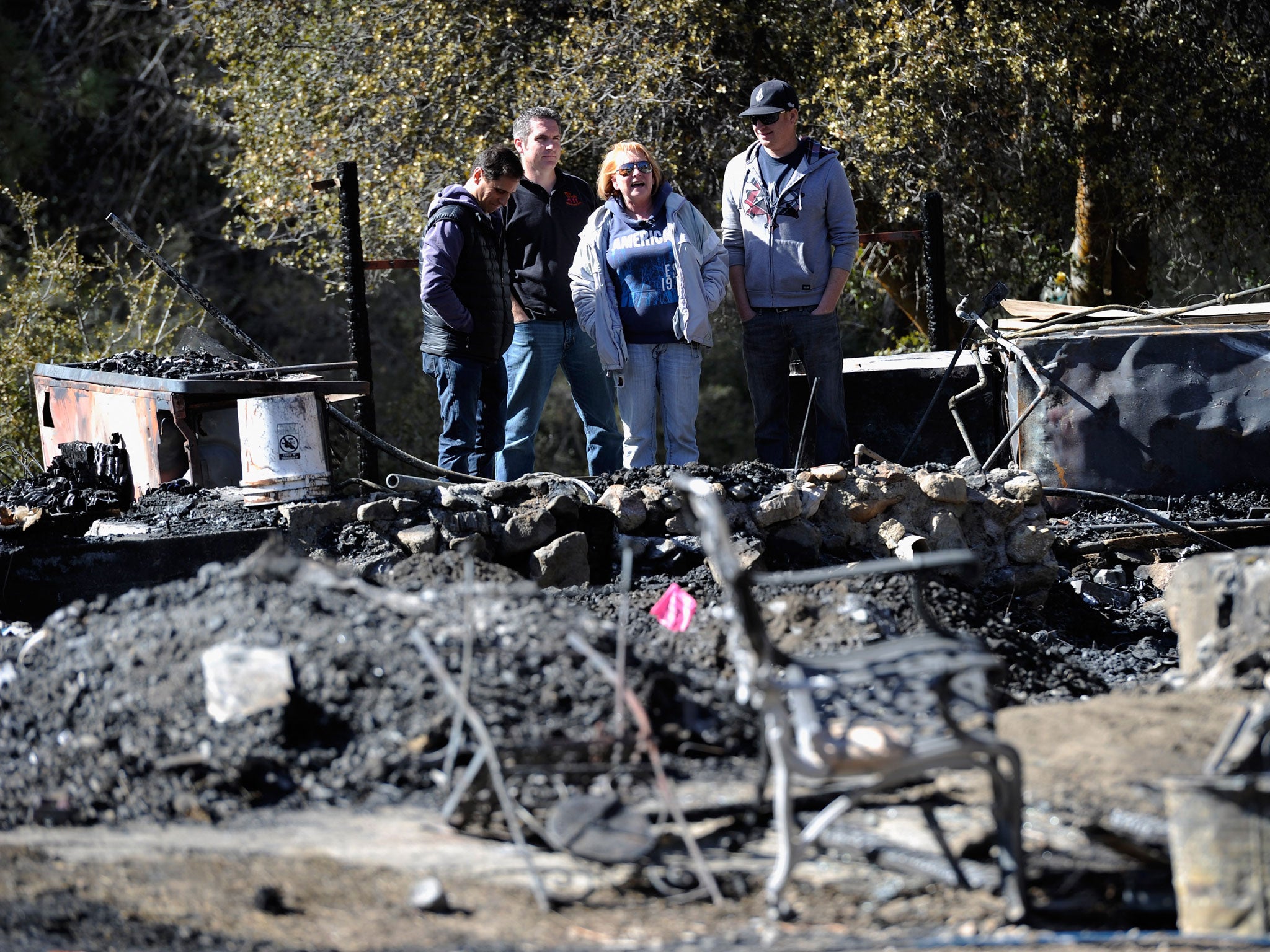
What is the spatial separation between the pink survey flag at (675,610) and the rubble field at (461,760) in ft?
0.24

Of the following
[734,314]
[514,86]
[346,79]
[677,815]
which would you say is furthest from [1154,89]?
[677,815]

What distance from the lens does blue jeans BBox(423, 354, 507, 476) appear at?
655cm

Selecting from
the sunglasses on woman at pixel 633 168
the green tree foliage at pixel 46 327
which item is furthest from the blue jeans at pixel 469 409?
the green tree foliage at pixel 46 327

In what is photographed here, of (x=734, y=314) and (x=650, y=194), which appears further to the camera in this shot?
(x=734, y=314)

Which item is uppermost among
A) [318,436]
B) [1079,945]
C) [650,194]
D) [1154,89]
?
[1154,89]

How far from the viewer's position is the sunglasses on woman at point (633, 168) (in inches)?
251

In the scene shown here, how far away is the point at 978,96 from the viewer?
9.55m

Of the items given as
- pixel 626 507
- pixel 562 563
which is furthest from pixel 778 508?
pixel 562 563

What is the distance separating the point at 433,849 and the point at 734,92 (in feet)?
24.6

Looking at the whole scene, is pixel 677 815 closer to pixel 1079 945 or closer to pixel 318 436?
pixel 1079 945

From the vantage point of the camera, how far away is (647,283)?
645 cm

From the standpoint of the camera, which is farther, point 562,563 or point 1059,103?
point 1059,103

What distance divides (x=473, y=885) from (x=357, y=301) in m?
4.59

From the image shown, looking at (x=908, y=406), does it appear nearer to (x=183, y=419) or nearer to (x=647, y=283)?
(x=647, y=283)
